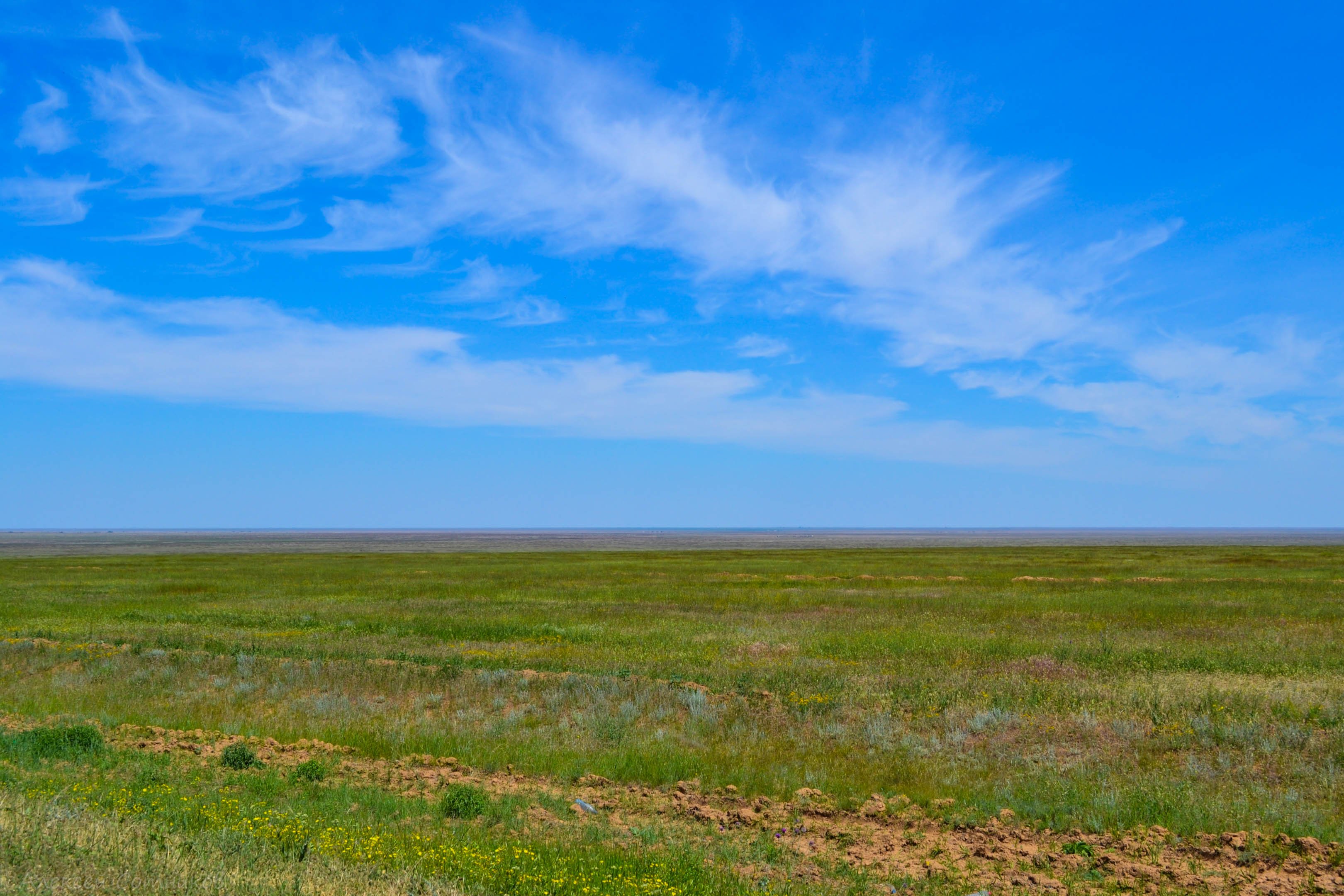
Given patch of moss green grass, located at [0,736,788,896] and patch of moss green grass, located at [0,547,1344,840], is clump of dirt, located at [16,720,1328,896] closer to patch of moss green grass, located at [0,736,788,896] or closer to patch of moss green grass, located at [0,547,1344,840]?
patch of moss green grass, located at [0,547,1344,840]

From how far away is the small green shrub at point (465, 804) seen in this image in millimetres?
9789

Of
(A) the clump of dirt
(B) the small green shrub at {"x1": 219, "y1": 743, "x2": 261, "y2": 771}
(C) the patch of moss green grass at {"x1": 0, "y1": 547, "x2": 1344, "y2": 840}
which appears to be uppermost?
(B) the small green shrub at {"x1": 219, "y1": 743, "x2": 261, "y2": 771}

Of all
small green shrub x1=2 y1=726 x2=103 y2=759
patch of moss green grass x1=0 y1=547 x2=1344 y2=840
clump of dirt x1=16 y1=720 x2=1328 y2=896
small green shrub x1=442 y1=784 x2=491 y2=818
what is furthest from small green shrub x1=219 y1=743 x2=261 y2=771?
small green shrub x1=442 y1=784 x2=491 y2=818

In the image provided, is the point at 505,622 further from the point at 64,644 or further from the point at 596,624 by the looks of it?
the point at 64,644

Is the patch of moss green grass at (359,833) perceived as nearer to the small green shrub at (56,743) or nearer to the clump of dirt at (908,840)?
the small green shrub at (56,743)

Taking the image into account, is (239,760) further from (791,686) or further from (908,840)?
(791,686)

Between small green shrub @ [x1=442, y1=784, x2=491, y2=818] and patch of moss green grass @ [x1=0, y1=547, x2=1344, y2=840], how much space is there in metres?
1.91

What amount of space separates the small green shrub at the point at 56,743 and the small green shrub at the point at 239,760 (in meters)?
2.10

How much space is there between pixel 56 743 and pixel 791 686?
45.5 ft

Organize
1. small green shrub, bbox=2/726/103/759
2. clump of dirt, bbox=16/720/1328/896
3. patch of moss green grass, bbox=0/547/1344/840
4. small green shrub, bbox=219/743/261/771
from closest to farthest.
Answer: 1. clump of dirt, bbox=16/720/1328/896
2. small green shrub, bbox=219/743/261/771
3. small green shrub, bbox=2/726/103/759
4. patch of moss green grass, bbox=0/547/1344/840

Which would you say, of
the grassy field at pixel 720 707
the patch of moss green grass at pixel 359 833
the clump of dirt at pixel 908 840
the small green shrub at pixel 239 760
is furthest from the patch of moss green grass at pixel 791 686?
the patch of moss green grass at pixel 359 833

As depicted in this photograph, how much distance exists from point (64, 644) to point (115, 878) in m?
22.2

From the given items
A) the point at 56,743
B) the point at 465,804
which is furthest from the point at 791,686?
the point at 56,743

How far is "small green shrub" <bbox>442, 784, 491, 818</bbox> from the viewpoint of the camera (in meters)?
9.79
